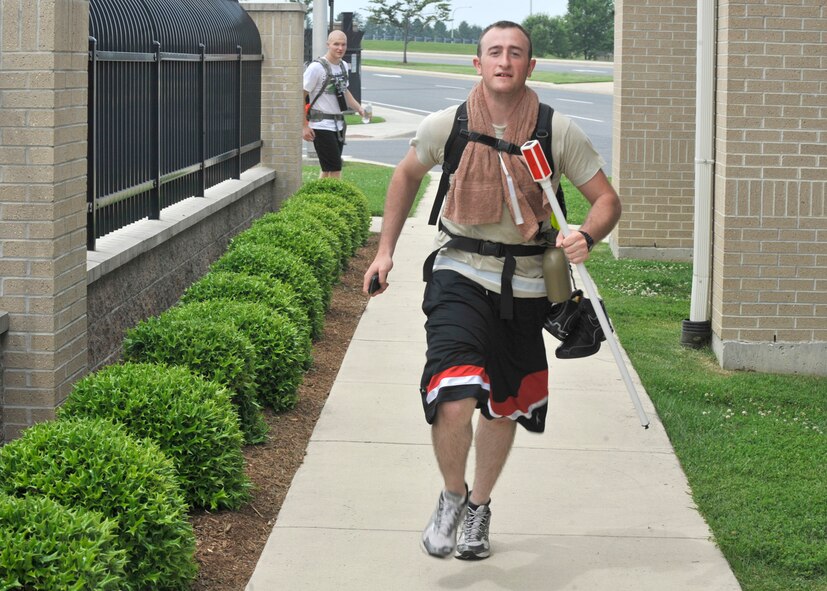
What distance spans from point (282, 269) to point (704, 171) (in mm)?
2819

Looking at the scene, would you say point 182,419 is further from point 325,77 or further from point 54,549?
point 325,77

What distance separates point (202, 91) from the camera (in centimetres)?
1051

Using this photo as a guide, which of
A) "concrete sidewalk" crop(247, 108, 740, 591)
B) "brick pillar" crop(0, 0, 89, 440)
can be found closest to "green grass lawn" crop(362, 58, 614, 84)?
"concrete sidewalk" crop(247, 108, 740, 591)

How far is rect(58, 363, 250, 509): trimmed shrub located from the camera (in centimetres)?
518

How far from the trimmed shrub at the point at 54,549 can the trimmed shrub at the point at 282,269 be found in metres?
4.46

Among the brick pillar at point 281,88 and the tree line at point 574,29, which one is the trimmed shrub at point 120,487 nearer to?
the brick pillar at point 281,88

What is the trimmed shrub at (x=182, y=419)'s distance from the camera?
5184 mm

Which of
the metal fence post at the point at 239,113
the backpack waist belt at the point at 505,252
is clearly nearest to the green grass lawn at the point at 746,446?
the backpack waist belt at the point at 505,252

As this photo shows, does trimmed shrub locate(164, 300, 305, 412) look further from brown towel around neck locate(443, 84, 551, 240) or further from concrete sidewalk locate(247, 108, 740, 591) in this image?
brown towel around neck locate(443, 84, 551, 240)

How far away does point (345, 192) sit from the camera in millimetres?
12648

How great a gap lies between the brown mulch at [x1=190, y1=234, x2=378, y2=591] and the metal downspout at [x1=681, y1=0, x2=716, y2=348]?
2.37 metres

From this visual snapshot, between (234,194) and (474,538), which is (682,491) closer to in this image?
(474,538)

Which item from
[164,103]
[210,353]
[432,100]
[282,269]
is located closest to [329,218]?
[164,103]

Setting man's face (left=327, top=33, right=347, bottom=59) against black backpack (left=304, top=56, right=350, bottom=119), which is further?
man's face (left=327, top=33, right=347, bottom=59)
